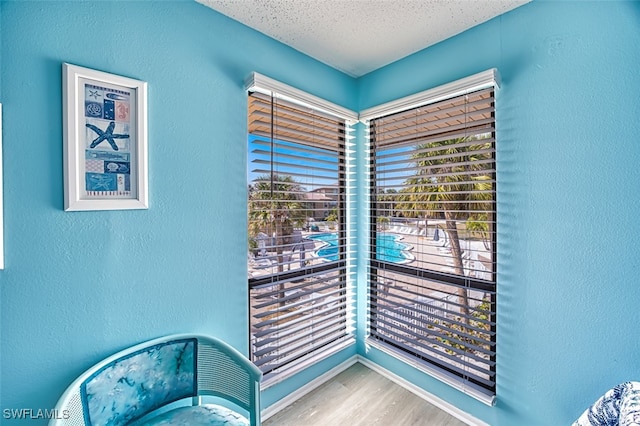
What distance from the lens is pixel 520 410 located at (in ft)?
4.88

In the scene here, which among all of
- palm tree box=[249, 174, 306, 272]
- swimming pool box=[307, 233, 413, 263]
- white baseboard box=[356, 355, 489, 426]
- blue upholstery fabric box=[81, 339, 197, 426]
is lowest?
white baseboard box=[356, 355, 489, 426]

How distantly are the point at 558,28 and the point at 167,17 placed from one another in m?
1.97

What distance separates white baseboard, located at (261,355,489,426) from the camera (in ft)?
5.62

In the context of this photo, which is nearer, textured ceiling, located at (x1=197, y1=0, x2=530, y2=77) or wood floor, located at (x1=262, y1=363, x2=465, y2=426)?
textured ceiling, located at (x1=197, y1=0, x2=530, y2=77)

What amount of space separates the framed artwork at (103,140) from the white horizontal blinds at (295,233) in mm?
590

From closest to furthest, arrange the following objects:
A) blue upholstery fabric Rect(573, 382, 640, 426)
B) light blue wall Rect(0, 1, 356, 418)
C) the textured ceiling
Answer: blue upholstery fabric Rect(573, 382, 640, 426) → light blue wall Rect(0, 1, 356, 418) → the textured ceiling

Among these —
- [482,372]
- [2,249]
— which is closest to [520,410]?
[482,372]

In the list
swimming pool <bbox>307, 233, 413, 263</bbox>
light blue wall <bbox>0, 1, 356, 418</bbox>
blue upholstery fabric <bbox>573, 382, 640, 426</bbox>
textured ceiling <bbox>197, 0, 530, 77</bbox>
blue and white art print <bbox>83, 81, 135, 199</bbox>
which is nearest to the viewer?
blue upholstery fabric <bbox>573, 382, 640, 426</bbox>

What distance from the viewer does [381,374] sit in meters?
2.14

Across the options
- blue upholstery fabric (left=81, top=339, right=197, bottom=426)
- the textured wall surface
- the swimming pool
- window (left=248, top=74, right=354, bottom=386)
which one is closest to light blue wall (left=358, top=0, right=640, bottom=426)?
the textured wall surface

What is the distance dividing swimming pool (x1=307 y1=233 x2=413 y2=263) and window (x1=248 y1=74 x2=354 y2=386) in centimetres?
1

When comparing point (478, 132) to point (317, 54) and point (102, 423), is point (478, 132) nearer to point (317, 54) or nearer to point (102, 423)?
point (317, 54)

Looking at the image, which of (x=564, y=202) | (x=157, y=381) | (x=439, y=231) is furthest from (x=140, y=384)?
(x=564, y=202)

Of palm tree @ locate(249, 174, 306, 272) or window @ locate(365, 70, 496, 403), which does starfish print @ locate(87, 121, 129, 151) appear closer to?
palm tree @ locate(249, 174, 306, 272)
